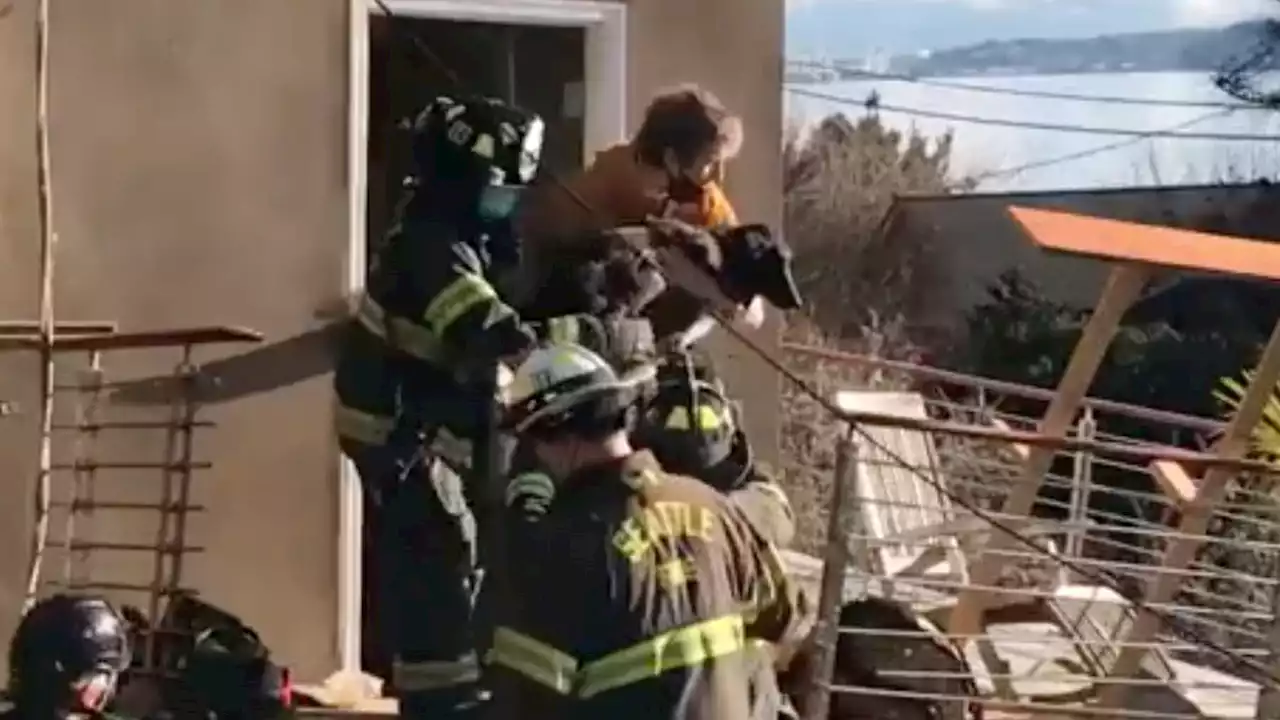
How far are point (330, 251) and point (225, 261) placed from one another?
1.08ft

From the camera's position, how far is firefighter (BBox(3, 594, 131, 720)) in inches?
213

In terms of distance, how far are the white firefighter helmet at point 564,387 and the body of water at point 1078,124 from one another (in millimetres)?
14419

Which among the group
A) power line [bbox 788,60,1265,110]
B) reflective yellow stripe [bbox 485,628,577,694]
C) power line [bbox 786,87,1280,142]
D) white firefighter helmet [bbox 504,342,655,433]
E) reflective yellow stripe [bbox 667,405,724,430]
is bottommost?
reflective yellow stripe [bbox 485,628,577,694]

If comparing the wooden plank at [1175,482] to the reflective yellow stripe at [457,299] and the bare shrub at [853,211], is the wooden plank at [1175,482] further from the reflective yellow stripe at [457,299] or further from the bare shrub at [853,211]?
the bare shrub at [853,211]

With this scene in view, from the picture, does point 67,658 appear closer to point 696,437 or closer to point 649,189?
point 696,437

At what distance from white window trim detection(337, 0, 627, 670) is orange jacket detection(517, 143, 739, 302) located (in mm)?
1039

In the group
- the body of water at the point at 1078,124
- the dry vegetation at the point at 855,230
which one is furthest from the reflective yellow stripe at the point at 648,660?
the body of water at the point at 1078,124

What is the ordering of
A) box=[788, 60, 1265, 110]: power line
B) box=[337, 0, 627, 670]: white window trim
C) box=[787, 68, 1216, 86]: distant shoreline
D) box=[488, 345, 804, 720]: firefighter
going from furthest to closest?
box=[788, 60, 1265, 110]: power line → box=[787, 68, 1216, 86]: distant shoreline → box=[337, 0, 627, 670]: white window trim → box=[488, 345, 804, 720]: firefighter

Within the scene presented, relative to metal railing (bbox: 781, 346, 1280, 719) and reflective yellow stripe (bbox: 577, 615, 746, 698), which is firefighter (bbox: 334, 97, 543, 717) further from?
reflective yellow stripe (bbox: 577, 615, 746, 698)

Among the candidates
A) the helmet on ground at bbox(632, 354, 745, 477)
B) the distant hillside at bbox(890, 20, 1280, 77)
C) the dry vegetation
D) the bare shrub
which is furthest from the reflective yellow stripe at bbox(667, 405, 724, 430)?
the distant hillside at bbox(890, 20, 1280, 77)

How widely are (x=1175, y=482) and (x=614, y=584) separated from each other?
7.37ft

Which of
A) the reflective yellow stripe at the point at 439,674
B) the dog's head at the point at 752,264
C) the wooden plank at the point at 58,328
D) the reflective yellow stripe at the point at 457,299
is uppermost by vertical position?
the dog's head at the point at 752,264

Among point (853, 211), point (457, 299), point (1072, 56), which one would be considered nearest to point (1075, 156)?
point (1072, 56)

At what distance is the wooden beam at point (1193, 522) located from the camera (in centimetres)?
631
